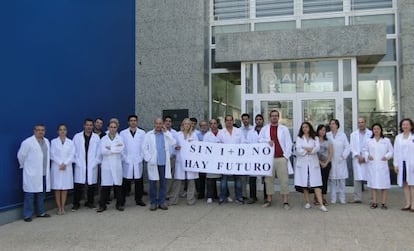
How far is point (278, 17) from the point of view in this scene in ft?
41.1

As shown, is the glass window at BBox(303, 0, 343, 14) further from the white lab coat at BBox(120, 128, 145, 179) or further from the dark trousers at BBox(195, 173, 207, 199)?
the white lab coat at BBox(120, 128, 145, 179)

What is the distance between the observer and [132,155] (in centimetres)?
934

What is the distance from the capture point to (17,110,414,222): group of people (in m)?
8.38

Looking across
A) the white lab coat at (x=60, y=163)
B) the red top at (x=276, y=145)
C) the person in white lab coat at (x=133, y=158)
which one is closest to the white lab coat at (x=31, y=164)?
the white lab coat at (x=60, y=163)

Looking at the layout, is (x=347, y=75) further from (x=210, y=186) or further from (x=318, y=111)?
(x=210, y=186)

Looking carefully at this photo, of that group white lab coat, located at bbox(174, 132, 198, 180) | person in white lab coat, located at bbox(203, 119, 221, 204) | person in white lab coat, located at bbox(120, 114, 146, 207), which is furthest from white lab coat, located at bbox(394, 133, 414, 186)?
person in white lab coat, located at bbox(120, 114, 146, 207)

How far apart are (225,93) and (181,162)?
388 cm

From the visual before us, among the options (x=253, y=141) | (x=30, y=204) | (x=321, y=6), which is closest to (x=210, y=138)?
(x=253, y=141)

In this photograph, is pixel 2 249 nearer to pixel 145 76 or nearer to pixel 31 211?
pixel 31 211

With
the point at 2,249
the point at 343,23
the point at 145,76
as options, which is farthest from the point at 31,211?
the point at 343,23

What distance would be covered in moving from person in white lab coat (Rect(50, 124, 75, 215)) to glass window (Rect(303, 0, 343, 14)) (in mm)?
7431

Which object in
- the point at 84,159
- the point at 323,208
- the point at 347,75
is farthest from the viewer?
the point at 347,75

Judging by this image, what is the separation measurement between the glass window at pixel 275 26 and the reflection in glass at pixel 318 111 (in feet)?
7.83

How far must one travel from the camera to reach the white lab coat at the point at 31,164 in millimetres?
7879
